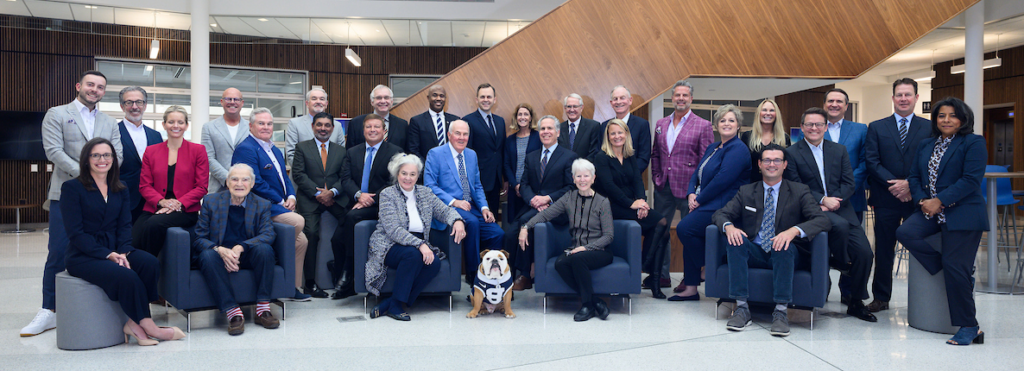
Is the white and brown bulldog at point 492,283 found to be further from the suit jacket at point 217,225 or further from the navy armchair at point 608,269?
the suit jacket at point 217,225

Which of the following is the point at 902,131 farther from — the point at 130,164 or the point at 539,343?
the point at 130,164

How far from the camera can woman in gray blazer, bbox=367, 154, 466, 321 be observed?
3.99 metres

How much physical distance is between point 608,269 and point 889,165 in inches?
81.6

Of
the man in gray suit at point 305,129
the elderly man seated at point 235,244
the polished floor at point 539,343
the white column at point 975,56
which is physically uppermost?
the white column at point 975,56

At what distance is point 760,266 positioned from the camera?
384 centimetres

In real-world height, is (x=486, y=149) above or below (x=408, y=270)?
above

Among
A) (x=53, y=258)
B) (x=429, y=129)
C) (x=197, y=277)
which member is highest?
(x=429, y=129)

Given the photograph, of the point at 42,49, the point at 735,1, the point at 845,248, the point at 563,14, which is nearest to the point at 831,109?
the point at 845,248

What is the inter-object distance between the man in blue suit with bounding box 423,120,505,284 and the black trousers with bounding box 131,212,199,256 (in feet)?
5.44

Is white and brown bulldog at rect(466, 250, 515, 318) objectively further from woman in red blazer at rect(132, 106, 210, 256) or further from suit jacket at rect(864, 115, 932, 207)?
suit jacket at rect(864, 115, 932, 207)

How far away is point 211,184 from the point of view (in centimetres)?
466

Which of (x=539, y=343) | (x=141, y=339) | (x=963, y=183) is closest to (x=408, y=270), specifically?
(x=539, y=343)

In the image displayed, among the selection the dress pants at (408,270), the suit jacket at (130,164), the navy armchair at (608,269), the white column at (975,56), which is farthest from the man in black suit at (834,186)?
the white column at (975,56)

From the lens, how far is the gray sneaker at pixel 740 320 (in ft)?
A: 12.2
